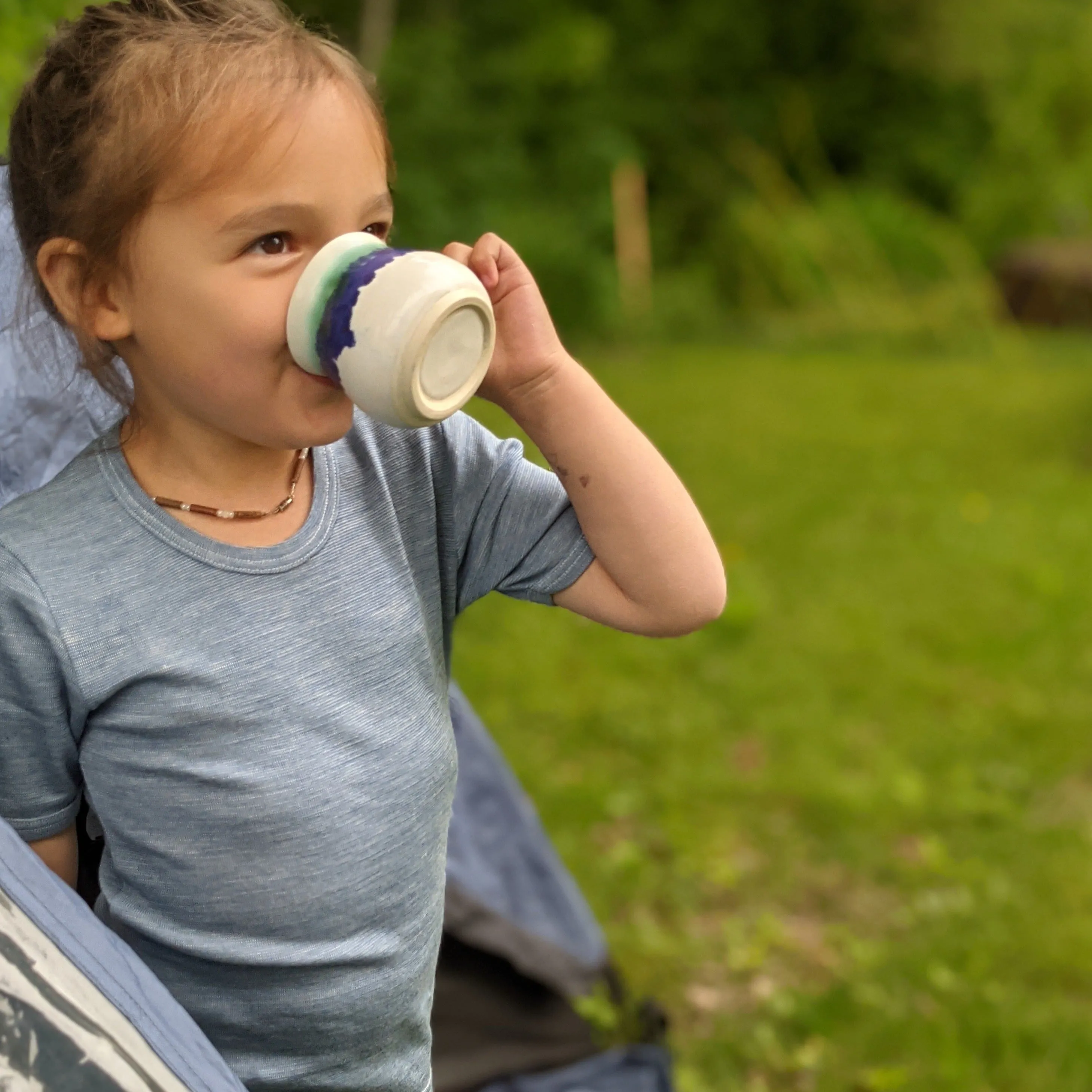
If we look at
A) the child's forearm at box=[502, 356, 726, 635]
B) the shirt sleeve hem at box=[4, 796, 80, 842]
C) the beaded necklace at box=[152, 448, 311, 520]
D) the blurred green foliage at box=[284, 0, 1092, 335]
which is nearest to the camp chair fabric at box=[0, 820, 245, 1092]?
the shirt sleeve hem at box=[4, 796, 80, 842]

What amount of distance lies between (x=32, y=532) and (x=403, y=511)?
31 centimetres

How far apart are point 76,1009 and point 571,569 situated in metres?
0.53

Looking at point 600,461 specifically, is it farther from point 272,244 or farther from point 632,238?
point 632,238

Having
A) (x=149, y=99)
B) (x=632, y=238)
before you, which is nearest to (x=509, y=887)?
(x=149, y=99)

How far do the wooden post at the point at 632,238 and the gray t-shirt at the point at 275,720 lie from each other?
922cm

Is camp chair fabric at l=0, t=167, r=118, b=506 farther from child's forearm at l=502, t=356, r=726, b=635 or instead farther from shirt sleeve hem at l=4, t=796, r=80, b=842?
child's forearm at l=502, t=356, r=726, b=635

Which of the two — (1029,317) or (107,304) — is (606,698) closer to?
(107,304)

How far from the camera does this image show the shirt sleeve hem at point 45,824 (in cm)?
103

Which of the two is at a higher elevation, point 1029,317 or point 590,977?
point 590,977

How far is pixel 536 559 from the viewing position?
116 cm

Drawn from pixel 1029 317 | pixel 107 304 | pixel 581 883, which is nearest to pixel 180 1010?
pixel 107 304

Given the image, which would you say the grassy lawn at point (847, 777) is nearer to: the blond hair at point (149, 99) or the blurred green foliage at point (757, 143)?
the blond hair at point (149, 99)

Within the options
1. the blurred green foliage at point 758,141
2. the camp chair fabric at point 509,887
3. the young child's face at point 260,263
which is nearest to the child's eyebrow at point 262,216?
the young child's face at point 260,263

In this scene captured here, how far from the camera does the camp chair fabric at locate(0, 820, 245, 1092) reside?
83 centimetres
